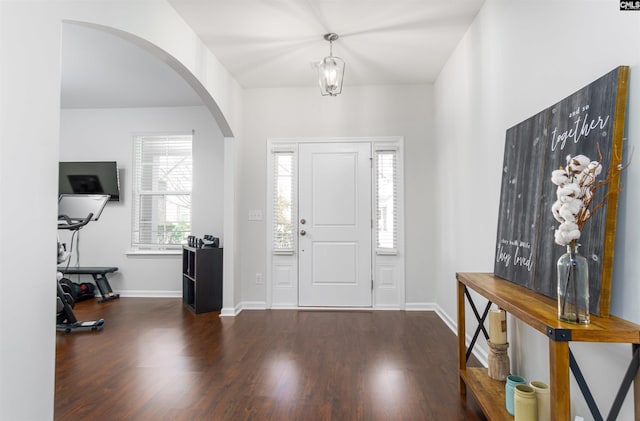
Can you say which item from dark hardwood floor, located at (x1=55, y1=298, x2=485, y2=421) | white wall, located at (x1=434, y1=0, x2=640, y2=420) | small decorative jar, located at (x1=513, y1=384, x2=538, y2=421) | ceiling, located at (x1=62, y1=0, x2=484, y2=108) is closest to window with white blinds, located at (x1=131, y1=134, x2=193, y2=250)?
ceiling, located at (x1=62, y1=0, x2=484, y2=108)

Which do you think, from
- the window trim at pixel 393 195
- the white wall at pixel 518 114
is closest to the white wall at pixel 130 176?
the window trim at pixel 393 195

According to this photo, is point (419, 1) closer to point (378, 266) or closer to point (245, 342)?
point (378, 266)

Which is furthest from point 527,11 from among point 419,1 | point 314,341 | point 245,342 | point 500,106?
point 245,342

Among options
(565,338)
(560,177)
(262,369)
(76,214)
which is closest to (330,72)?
(560,177)

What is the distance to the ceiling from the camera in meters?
2.72

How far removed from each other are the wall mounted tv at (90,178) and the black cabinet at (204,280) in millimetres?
1625

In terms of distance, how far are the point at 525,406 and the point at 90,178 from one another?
222 inches

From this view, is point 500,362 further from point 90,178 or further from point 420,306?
point 90,178

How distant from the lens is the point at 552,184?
160 centimetres

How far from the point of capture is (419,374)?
2.46 metres

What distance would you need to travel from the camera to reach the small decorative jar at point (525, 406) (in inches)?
60.4

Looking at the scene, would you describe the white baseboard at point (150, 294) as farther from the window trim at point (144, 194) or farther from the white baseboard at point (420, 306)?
the white baseboard at point (420, 306)

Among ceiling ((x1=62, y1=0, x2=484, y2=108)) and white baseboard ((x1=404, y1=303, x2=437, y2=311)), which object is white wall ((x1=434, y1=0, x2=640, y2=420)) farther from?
ceiling ((x1=62, y1=0, x2=484, y2=108))

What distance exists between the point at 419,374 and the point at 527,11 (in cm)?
241
